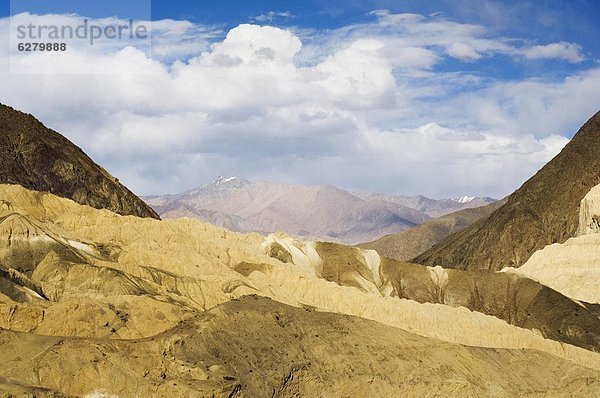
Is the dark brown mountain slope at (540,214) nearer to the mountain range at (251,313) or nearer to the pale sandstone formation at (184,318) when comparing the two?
the mountain range at (251,313)

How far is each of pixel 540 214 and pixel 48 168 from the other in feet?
285

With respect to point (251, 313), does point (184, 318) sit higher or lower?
lower

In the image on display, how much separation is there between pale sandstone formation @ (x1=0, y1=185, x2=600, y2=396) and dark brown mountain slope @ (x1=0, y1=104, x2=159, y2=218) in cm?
1858

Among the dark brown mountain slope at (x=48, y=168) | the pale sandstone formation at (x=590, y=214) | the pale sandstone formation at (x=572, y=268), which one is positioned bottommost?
the pale sandstone formation at (x=572, y=268)

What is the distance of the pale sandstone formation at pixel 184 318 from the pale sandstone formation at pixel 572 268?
14.4m

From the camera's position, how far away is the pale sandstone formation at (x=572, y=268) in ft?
346

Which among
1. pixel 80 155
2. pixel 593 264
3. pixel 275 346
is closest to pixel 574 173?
pixel 593 264

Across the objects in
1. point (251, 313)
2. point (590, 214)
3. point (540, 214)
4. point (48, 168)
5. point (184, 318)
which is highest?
point (48, 168)

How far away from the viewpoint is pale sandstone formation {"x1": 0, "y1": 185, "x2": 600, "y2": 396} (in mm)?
46125

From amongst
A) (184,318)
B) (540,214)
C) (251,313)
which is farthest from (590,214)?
(251,313)

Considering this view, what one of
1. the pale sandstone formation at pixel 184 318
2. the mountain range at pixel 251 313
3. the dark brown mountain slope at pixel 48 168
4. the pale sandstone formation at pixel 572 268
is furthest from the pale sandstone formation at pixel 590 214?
the dark brown mountain slope at pixel 48 168

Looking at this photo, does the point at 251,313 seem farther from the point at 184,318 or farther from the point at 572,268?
→ the point at 572,268

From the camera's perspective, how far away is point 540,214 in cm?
15100

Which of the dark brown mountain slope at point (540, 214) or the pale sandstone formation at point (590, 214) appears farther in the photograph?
the dark brown mountain slope at point (540, 214)
